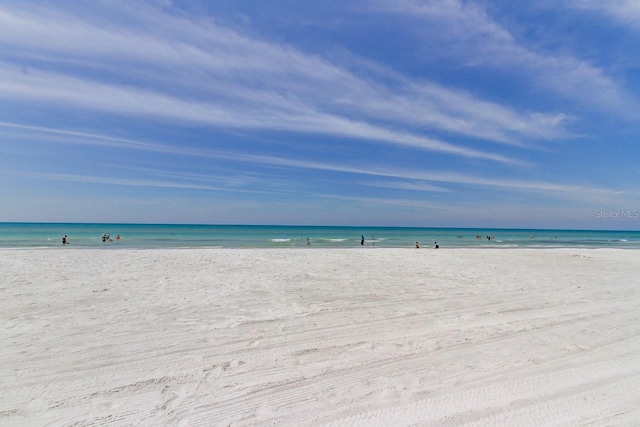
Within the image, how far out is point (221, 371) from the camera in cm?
421

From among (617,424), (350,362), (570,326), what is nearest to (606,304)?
(570,326)

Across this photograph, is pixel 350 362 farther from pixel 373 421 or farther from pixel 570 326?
pixel 570 326

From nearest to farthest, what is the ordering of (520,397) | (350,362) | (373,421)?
1. (373,421)
2. (520,397)
3. (350,362)

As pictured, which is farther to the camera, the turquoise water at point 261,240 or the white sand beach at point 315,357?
the turquoise water at point 261,240

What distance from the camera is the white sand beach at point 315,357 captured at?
11.2ft

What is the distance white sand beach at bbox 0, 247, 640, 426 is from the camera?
341 centimetres

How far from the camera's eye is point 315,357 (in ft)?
15.4

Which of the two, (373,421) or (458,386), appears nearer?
(373,421)

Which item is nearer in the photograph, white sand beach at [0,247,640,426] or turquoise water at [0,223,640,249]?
white sand beach at [0,247,640,426]

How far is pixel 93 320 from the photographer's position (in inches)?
243

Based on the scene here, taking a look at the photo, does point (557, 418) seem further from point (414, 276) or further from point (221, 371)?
point (414, 276)

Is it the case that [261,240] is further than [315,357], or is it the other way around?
[261,240]

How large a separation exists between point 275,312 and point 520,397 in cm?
448

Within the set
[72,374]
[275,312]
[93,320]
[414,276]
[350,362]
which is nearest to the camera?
[72,374]
